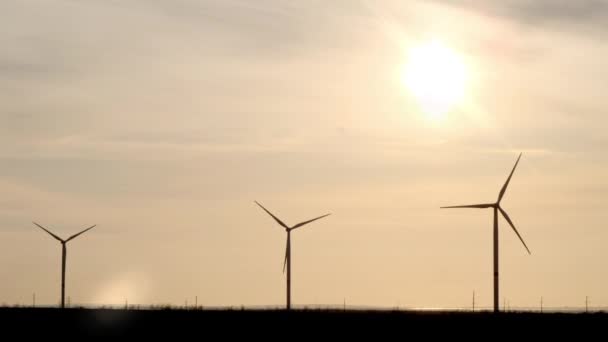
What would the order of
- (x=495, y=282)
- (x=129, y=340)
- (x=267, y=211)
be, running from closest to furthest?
1. (x=129, y=340)
2. (x=495, y=282)
3. (x=267, y=211)

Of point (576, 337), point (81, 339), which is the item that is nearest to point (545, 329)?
point (576, 337)

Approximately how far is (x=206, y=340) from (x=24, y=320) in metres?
45.6

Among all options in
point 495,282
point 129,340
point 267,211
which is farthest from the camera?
point 267,211

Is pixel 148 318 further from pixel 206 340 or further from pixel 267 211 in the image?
pixel 206 340

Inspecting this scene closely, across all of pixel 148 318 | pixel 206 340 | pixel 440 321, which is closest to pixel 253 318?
pixel 148 318

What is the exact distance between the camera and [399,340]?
124188mm

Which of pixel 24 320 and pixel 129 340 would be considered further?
pixel 24 320

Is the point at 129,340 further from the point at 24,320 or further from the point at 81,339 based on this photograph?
the point at 24,320

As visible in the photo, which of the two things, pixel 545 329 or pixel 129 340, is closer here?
pixel 129 340

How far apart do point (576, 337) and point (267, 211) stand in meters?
59.3

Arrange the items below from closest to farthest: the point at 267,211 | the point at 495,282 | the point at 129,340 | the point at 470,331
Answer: the point at 129,340 < the point at 470,331 < the point at 495,282 < the point at 267,211

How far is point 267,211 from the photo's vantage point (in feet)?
586

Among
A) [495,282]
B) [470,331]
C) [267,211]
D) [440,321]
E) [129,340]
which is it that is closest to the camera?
[129,340]

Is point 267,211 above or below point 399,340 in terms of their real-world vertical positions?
above
